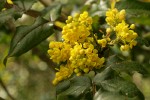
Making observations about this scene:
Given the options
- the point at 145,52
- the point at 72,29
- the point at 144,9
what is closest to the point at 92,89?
the point at 72,29

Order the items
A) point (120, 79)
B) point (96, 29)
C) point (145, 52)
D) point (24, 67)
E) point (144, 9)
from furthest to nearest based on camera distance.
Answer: point (24, 67)
point (145, 52)
point (96, 29)
point (144, 9)
point (120, 79)

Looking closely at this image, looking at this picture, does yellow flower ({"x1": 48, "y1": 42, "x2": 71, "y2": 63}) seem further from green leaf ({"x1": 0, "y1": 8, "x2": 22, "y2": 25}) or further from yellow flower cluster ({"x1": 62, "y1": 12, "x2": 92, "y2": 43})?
green leaf ({"x1": 0, "y1": 8, "x2": 22, "y2": 25})

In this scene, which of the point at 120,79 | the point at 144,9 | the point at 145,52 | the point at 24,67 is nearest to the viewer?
the point at 120,79

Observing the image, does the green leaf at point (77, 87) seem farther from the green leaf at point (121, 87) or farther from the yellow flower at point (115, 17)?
the yellow flower at point (115, 17)

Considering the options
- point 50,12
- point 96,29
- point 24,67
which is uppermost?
point 50,12

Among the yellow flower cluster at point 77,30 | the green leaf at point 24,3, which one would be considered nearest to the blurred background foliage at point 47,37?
the green leaf at point 24,3

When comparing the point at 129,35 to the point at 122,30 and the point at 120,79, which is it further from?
the point at 120,79

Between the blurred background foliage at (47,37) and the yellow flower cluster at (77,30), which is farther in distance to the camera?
the blurred background foliage at (47,37)
